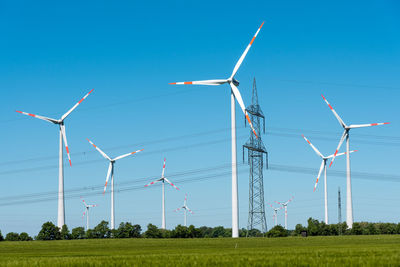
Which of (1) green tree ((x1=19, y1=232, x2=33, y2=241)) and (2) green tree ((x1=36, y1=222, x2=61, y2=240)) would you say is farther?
(1) green tree ((x1=19, y1=232, x2=33, y2=241))

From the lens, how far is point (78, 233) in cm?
13625

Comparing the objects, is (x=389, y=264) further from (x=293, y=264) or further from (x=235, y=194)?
(x=235, y=194)

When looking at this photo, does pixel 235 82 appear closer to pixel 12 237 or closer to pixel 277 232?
pixel 277 232

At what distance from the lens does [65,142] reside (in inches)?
5359

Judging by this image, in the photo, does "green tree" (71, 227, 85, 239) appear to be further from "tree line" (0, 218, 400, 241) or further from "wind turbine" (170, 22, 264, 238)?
"wind turbine" (170, 22, 264, 238)

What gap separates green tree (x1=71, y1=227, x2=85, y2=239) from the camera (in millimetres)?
134250

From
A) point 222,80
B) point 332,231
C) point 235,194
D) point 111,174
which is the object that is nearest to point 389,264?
point 235,194

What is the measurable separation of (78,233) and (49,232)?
8.32m

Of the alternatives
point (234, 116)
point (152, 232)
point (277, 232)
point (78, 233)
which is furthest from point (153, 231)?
point (234, 116)

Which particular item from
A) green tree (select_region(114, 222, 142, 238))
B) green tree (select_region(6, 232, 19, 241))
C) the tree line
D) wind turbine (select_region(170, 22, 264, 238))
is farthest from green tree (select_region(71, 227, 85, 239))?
wind turbine (select_region(170, 22, 264, 238))

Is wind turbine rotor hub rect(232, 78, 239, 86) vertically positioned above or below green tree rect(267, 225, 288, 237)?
above

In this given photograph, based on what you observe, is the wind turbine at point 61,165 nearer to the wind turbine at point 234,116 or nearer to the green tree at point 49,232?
the green tree at point 49,232

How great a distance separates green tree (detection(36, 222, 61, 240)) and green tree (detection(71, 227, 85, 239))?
409cm

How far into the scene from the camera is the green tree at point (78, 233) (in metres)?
134
